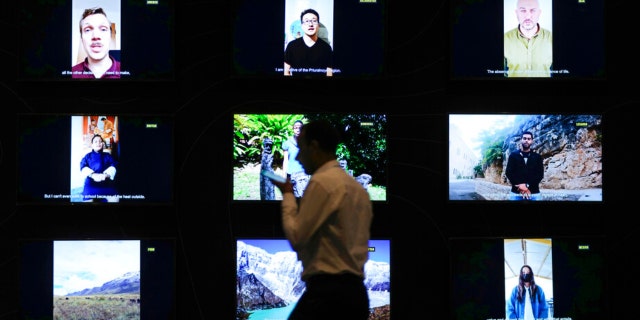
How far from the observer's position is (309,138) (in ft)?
9.02

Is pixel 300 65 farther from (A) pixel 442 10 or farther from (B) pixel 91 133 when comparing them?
(B) pixel 91 133

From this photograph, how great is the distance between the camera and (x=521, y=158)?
14.2 ft

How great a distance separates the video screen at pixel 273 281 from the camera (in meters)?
4.27

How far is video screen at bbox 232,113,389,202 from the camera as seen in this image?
14.1 feet

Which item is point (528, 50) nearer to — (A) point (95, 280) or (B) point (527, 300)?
(B) point (527, 300)

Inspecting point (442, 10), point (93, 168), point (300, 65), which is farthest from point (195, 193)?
point (442, 10)

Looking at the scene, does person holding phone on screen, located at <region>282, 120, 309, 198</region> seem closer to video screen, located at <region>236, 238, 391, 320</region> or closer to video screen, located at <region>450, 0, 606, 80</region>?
video screen, located at <region>236, 238, 391, 320</region>

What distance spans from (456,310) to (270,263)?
1262mm

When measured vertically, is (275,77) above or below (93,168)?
above

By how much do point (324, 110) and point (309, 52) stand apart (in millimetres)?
394

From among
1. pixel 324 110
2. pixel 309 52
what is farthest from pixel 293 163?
pixel 309 52

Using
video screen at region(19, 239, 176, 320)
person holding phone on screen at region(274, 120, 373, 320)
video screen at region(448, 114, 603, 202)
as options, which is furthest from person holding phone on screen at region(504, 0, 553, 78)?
video screen at region(19, 239, 176, 320)

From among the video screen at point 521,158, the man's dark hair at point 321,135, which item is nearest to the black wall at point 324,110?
the video screen at point 521,158

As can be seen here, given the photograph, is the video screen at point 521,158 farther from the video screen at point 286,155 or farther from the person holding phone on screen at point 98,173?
the person holding phone on screen at point 98,173
